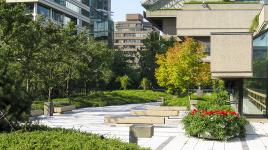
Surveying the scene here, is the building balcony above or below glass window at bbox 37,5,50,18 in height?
above

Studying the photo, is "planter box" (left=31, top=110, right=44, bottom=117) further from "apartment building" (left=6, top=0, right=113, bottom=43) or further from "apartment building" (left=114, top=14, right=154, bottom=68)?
"apartment building" (left=114, top=14, right=154, bottom=68)

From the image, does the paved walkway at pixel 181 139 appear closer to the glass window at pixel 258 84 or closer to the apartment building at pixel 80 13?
the glass window at pixel 258 84

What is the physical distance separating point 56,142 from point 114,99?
3840 centimetres

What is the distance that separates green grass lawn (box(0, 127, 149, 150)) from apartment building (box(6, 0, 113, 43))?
56.2 m

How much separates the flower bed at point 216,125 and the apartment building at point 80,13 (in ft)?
160

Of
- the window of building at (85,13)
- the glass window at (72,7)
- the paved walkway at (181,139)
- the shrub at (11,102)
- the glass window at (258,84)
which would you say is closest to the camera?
the shrub at (11,102)

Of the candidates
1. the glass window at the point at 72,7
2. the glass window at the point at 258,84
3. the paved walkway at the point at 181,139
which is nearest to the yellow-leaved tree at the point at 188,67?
the glass window at the point at 258,84

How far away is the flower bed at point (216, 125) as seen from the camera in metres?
18.0

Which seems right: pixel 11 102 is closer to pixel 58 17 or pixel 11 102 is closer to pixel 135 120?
pixel 135 120

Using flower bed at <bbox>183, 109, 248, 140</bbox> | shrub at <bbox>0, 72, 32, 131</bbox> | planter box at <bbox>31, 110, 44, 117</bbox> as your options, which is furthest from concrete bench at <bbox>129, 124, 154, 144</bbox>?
planter box at <bbox>31, 110, 44, 117</bbox>

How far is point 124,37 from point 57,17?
240ft

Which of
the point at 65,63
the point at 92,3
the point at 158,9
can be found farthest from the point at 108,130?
the point at 92,3

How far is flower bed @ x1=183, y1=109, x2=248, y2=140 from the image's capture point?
1795 cm

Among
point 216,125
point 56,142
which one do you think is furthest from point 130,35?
point 56,142
